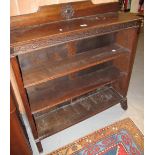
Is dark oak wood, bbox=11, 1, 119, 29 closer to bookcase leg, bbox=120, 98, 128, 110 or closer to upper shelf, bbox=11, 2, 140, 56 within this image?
upper shelf, bbox=11, 2, 140, 56

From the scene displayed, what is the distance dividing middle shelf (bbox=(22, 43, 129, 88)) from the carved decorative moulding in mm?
377

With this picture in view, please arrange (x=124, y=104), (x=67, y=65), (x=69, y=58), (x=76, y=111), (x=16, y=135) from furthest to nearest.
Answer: (x=124, y=104) < (x=76, y=111) < (x=69, y=58) < (x=67, y=65) < (x=16, y=135)

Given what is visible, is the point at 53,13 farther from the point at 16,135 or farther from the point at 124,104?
the point at 124,104

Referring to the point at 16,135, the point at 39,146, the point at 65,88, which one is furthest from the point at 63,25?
the point at 39,146

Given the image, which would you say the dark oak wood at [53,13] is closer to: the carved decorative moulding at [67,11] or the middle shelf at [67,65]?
the carved decorative moulding at [67,11]

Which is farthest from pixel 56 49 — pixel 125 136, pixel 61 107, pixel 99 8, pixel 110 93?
pixel 125 136

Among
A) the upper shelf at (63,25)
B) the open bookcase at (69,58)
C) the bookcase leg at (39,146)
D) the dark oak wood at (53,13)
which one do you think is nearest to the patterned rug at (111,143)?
the bookcase leg at (39,146)

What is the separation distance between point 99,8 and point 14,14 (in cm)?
75

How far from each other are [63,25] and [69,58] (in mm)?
343

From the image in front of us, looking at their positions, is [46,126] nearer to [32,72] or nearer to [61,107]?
[61,107]

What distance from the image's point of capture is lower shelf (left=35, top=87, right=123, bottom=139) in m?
1.66

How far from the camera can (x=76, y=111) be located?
1.83 m

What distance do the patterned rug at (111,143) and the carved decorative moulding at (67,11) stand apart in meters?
1.22

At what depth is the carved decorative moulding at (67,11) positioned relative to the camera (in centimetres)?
136
